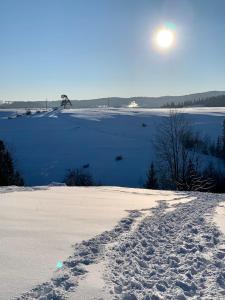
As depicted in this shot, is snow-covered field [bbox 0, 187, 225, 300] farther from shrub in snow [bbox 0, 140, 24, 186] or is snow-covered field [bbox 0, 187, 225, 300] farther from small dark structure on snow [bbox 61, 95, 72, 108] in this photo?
small dark structure on snow [bbox 61, 95, 72, 108]

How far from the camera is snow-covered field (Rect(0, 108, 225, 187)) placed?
44.7 meters

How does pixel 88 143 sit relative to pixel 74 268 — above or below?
below

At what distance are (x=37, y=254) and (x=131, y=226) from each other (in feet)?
8.49

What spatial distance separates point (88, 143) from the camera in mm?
57938

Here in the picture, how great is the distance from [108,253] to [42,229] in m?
1.52

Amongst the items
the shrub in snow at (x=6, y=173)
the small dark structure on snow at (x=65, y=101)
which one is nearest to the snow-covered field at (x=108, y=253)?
the shrub in snow at (x=6, y=173)

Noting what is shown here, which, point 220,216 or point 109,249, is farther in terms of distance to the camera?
point 220,216

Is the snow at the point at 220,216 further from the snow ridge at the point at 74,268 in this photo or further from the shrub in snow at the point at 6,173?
the shrub in snow at the point at 6,173

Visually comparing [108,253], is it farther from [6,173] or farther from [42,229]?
[6,173]

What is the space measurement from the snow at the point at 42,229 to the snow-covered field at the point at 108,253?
0.01m

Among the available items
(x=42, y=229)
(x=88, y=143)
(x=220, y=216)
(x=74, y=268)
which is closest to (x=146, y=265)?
(x=74, y=268)

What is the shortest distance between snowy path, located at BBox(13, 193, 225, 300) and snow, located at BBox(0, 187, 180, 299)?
20cm

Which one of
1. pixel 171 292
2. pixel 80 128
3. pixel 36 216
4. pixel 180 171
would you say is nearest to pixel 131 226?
pixel 36 216

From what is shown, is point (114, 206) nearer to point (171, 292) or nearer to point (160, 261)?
point (160, 261)
